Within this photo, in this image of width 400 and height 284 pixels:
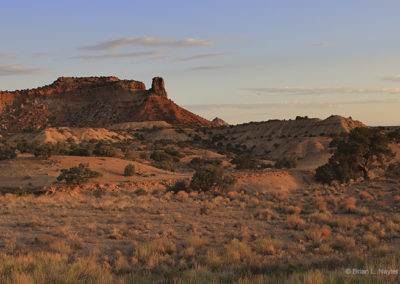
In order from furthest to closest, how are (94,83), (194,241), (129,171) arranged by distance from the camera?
(94,83) → (129,171) → (194,241)

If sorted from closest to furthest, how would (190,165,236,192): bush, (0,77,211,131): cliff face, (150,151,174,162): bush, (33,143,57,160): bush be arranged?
(190,165,236,192): bush, (33,143,57,160): bush, (150,151,174,162): bush, (0,77,211,131): cliff face

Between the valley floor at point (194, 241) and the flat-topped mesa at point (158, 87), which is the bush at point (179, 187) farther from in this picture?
the flat-topped mesa at point (158, 87)

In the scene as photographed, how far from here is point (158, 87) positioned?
144 m

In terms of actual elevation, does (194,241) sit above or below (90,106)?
below

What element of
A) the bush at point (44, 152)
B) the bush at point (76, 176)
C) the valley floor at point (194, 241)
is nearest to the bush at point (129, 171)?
the bush at point (76, 176)

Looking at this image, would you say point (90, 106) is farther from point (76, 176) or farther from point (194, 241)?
point (194, 241)

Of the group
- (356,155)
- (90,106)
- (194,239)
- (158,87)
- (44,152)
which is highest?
(158,87)

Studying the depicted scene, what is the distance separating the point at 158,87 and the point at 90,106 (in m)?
26.7

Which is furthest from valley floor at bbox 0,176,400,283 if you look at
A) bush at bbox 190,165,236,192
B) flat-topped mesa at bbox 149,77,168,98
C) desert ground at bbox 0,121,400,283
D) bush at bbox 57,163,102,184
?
flat-topped mesa at bbox 149,77,168,98

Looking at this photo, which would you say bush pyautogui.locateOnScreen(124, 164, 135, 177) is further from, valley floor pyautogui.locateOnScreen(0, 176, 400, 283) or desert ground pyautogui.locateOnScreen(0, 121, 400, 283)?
valley floor pyautogui.locateOnScreen(0, 176, 400, 283)

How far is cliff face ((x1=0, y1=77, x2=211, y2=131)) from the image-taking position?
415 feet

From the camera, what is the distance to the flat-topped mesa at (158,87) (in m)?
142

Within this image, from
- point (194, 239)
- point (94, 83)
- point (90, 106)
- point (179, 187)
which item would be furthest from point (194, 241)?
point (94, 83)

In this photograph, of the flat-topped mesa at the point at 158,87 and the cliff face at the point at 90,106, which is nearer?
the cliff face at the point at 90,106
